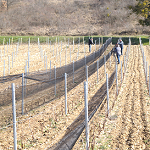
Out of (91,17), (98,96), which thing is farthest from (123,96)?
(91,17)

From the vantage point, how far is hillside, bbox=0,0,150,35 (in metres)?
43.8

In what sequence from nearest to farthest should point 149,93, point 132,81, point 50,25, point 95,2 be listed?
point 149,93, point 132,81, point 50,25, point 95,2

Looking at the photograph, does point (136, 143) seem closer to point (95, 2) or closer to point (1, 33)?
point (1, 33)

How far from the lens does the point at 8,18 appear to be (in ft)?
168

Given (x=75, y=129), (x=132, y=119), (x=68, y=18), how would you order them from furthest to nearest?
(x=68, y=18) < (x=132, y=119) < (x=75, y=129)

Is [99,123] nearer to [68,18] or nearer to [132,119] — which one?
[132,119]

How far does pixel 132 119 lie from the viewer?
7.07 meters

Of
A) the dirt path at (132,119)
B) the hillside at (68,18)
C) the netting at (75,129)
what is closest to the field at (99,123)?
the dirt path at (132,119)

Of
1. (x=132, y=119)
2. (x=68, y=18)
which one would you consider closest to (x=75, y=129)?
(x=132, y=119)

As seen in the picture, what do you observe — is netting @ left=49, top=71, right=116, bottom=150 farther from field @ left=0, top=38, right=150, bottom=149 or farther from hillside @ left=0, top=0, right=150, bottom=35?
hillside @ left=0, top=0, right=150, bottom=35

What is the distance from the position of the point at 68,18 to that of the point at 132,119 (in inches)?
1808

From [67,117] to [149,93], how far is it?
369cm

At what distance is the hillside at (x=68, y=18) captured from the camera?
43.8m

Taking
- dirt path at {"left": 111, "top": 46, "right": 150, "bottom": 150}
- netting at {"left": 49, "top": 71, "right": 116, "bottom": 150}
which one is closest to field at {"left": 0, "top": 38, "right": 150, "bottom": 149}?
dirt path at {"left": 111, "top": 46, "right": 150, "bottom": 150}
